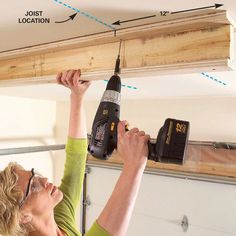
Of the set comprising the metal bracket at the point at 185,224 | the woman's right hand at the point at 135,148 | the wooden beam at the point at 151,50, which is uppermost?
the wooden beam at the point at 151,50

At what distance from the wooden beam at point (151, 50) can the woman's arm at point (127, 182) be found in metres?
0.37

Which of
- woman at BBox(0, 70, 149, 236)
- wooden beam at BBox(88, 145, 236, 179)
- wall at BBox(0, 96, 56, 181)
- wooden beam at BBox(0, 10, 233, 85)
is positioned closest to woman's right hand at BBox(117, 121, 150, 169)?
woman at BBox(0, 70, 149, 236)

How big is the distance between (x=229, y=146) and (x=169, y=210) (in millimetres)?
967

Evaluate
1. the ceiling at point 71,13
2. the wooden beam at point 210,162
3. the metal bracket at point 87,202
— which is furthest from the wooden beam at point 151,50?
the metal bracket at point 87,202

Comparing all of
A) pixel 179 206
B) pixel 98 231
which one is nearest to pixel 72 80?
→ pixel 98 231

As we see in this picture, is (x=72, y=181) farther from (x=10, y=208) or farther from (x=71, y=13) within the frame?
(x=71, y=13)

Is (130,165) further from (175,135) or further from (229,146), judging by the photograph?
(229,146)

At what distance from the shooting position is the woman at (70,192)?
96 centimetres

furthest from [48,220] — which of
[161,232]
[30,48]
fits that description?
[161,232]

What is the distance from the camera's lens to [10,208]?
1211 mm

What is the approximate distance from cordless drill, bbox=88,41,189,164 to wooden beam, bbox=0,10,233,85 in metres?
0.14

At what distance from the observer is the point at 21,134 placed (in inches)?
140

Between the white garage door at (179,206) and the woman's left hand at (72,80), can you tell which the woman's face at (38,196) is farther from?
the white garage door at (179,206)

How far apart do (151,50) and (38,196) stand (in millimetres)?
739
